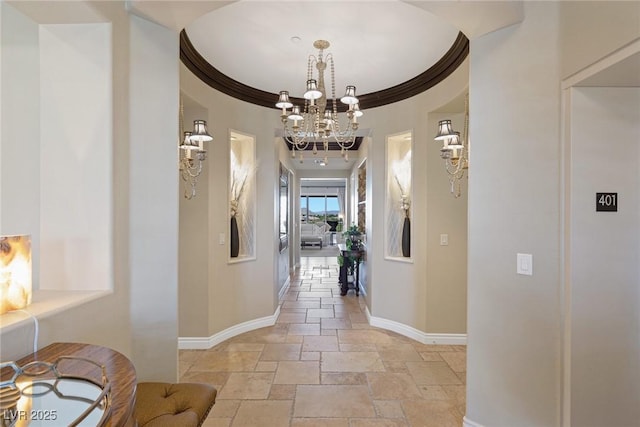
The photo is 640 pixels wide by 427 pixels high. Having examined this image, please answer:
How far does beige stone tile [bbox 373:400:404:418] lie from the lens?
2262 millimetres

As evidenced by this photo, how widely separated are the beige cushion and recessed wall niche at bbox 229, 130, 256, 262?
2328 mm

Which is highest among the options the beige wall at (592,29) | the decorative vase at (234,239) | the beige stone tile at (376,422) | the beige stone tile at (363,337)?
the beige wall at (592,29)

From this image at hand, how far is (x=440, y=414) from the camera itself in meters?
2.29

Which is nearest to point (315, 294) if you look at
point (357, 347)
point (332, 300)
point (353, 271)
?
point (332, 300)

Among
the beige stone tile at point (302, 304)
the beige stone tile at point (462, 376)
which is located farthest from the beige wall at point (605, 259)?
the beige stone tile at point (302, 304)

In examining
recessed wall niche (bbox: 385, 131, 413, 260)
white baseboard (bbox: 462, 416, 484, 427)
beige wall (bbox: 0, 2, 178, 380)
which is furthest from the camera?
recessed wall niche (bbox: 385, 131, 413, 260)

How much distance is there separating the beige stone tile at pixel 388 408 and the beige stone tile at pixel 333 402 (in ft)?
0.15

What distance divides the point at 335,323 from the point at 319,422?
207 cm

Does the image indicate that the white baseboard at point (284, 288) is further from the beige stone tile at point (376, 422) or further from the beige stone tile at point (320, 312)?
the beige stone tile at point (376, 422)

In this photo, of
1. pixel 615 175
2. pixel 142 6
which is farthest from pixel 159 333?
pixel 615 175

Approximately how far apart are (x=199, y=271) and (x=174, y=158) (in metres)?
1.80

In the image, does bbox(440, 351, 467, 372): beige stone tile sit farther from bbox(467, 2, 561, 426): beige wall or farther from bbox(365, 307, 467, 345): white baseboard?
bbox(467, 2, 561, 426): beige wall

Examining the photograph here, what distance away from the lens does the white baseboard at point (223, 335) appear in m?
3.40

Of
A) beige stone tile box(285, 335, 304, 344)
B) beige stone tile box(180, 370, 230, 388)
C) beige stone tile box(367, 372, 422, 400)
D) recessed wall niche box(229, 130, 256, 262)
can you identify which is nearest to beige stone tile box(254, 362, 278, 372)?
beige stone tile box(180, 370, 230, 388)
